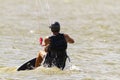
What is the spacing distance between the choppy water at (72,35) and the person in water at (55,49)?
0.19 metres

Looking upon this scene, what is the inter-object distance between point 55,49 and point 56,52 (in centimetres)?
9

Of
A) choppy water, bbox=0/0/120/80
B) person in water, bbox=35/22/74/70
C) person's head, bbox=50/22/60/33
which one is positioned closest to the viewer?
person's head, bbox=50/22/60/33

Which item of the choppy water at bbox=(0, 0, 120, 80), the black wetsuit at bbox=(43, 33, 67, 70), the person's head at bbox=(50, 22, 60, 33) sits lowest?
the choppy water at bbox=(0, 0, 120, 80)

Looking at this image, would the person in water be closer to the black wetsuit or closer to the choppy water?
the black wetsuit

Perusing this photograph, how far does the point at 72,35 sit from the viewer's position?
2297 cm

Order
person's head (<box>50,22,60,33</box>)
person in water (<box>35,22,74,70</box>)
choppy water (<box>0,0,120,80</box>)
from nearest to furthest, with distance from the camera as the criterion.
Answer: person's head (<box>50,22,60,33</box>), person in water (<box>35,22,74,70</box>), choppy water (<box>0,0,120,80</box>)

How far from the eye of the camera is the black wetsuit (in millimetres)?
13953

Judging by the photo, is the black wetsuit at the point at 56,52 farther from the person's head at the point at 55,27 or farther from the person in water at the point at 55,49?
the person's head at the point at 55,27

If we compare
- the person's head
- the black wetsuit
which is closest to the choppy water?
the black wetsuit

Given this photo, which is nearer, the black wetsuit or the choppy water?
the black wetsuit

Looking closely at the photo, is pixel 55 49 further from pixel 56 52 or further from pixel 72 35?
pixel 72 35

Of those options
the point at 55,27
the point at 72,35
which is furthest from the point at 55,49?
the point at 72,35

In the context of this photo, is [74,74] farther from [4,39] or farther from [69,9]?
[69,9]

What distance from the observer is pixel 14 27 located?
25.4 meters
